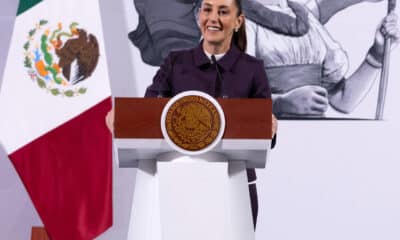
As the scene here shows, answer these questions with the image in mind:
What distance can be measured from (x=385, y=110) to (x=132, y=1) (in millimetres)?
1280

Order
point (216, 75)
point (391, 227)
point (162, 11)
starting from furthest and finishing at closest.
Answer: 1. point (162, 11)
2. point (391, 227)
3. point (216, 75)

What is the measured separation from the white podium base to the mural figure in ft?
4.60

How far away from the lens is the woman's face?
7.97 ft

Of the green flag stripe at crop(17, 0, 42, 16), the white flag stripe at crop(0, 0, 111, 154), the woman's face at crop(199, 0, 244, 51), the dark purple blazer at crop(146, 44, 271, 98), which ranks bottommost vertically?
the white flag stripe at crop(0, 0, 111, 154)

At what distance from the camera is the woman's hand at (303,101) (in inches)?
125

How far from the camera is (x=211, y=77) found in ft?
7.52

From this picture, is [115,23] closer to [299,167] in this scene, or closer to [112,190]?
[112,190]

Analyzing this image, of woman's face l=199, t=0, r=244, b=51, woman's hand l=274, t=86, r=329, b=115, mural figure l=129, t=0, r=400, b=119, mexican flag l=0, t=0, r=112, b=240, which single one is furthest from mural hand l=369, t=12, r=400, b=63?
mexican flag l=0, t=0, r=112, b=240

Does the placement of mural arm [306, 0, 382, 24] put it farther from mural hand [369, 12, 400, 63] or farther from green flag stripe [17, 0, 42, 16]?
green flag stripe [17, 0, 42, 16]

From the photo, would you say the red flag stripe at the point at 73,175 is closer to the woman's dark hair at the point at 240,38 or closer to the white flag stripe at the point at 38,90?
the white flag stripe at the point at 38,90

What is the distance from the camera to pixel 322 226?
121 inches

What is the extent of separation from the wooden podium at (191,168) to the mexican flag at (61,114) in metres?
1.28

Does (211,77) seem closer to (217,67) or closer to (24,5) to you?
(217,67)

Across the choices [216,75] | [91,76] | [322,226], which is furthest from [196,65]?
[322,226]
